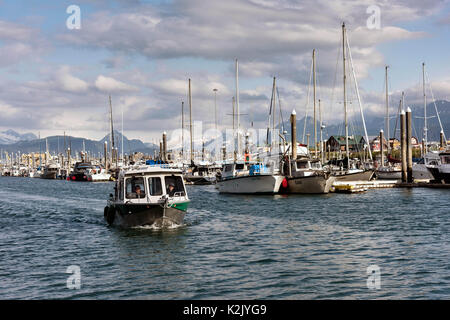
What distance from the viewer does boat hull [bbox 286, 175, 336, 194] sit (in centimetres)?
5566

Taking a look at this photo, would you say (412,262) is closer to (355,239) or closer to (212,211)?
(355,239)

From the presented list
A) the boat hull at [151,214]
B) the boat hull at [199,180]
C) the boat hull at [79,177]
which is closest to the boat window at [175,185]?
the boat hull at [151,214]

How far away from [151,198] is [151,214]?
0.87 m

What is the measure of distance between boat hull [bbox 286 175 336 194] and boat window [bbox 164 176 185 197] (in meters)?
27.5

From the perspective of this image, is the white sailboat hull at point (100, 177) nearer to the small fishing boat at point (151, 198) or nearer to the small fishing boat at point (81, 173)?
the small fishing boat at point (81, 173)

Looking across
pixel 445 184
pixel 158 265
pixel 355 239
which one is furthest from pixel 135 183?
pixel 445 184

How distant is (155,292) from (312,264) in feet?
21.1

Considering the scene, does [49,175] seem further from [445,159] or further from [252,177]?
[445,159]

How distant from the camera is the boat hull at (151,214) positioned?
94.8 feet

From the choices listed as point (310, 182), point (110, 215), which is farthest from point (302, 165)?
point (110, 215)

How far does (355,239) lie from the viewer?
86.6 feet

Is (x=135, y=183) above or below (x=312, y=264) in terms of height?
above

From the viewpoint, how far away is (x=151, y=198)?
29281 mm

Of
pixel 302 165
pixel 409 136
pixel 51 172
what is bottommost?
pixel 302 165
